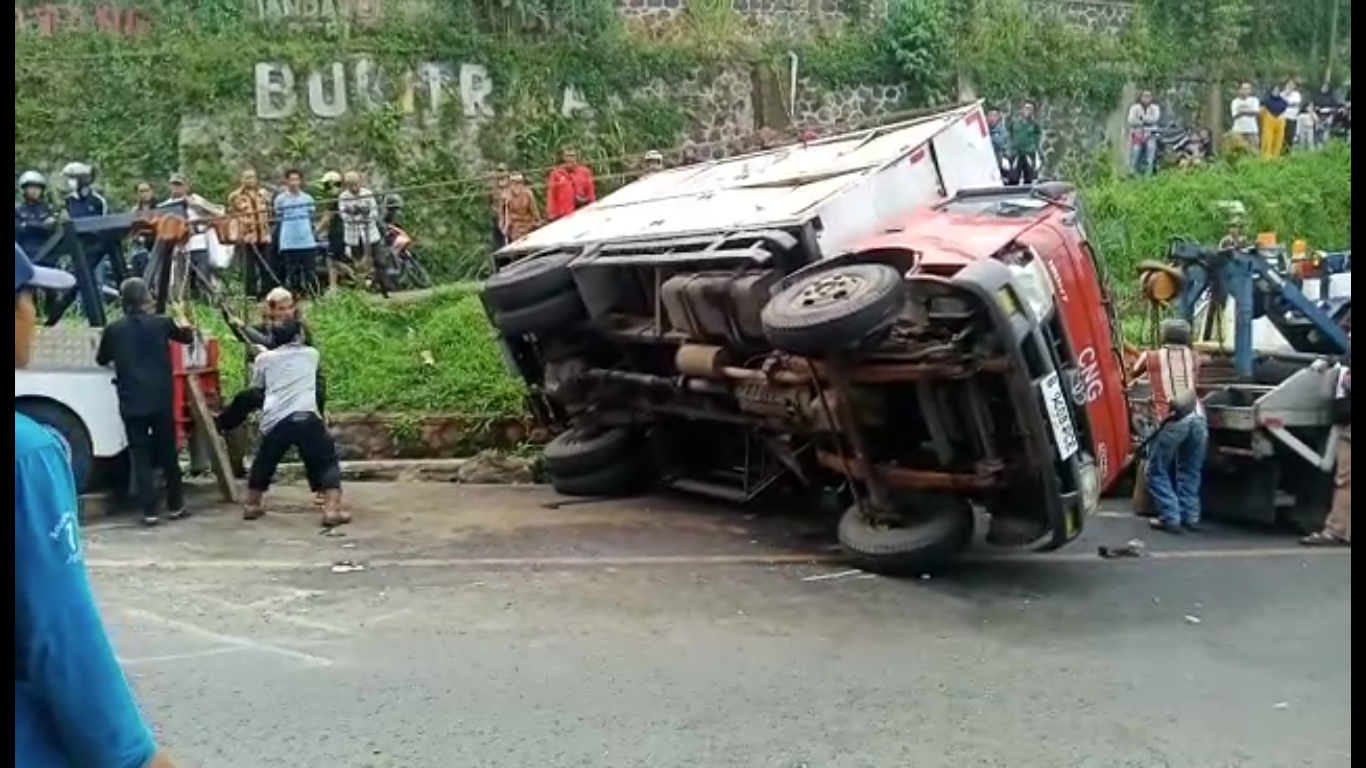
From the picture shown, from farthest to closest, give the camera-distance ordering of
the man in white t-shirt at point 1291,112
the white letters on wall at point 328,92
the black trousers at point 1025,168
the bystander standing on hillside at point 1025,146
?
the man in white t-shirt at point 1291,112, the bystander standing on hillside at point 1025,146, the black trousers at point 1025,168, the white letters on wall at point 328,92

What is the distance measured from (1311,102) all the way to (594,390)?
738 inches

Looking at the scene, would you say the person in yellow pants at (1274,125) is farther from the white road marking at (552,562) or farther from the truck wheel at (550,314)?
the truck wheel at (550,314)

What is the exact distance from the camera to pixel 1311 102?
25469 mm

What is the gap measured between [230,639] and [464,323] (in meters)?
7.46

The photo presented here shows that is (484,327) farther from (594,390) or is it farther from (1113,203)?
(1113,203)

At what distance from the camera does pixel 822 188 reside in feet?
30.3

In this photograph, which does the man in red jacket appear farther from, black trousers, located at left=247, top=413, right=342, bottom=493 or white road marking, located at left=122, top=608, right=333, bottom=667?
white road marking, located at left=122, top=608, right=333, bottom=667

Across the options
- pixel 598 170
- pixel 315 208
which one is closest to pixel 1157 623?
pixel 315 208

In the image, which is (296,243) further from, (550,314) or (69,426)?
(550,314)

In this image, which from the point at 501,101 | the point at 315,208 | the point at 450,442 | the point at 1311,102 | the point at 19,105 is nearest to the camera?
the point at 450,442

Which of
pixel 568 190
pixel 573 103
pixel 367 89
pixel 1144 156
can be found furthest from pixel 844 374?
pixel 1144 156

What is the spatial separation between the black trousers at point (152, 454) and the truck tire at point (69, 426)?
0.26 meters

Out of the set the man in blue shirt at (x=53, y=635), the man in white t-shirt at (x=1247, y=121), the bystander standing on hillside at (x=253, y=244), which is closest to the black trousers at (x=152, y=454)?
the bystander standing on hillside at (x=253, y=244)

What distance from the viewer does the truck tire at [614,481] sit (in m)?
10.9
